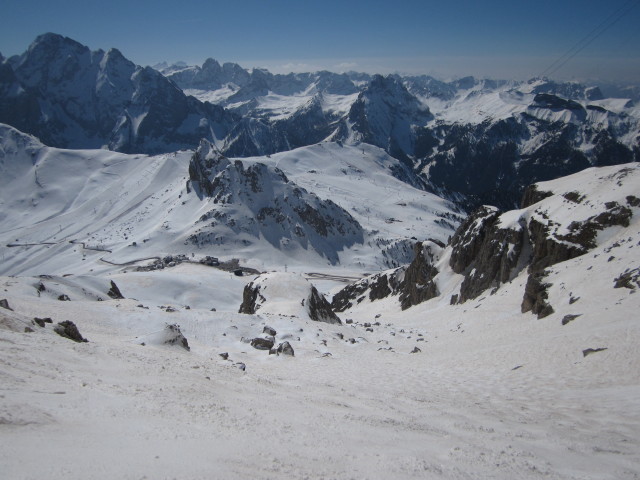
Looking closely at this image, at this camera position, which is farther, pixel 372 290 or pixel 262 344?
pixel 372 290

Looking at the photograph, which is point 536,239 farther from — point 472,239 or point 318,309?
point 318,309

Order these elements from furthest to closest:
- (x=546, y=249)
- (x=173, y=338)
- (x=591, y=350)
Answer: (x=546, y=249)
(x=173, y=338)
(x=591, y=350)

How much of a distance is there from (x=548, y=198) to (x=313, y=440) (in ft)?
176

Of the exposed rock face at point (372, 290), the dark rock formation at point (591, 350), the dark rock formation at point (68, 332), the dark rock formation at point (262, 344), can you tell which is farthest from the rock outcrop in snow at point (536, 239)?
the dark rock formation at point (68, 332)

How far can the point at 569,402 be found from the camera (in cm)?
1747

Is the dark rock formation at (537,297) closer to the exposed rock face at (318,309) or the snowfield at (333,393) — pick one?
the snowfield at (333,393)

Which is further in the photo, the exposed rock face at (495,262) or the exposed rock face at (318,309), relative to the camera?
the exposed rock face at (495,262)

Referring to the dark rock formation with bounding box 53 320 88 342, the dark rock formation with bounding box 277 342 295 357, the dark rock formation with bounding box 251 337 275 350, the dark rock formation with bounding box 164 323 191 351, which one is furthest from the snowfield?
the dark rock formation with bounding box 251 337 275 350

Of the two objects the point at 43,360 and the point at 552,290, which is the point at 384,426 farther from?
the point at 552,290

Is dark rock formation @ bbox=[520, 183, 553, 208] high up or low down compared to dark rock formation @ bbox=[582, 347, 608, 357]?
up

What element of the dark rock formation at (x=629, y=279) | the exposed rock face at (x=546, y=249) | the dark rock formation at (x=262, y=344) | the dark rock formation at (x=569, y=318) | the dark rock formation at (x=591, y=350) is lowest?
the dark rock formation at (x=262, y=344)

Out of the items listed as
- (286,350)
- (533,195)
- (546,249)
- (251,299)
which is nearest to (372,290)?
(533,195)

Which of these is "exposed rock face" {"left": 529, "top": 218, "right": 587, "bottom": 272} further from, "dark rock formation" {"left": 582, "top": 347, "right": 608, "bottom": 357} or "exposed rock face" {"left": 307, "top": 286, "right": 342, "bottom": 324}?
"dark rock formation" {"left": 582, "top": 347, "right": 608, "bottom": 357}

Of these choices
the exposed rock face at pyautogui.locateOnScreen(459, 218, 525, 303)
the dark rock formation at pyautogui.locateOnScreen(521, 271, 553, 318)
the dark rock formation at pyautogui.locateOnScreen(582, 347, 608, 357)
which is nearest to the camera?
the dark rock formation at pyautogui.locateOnScreen(582, 347, 608, 357)
